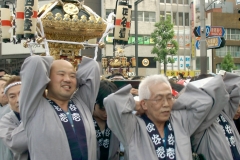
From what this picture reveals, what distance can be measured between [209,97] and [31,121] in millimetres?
1330

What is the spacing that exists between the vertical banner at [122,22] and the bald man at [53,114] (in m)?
5.08

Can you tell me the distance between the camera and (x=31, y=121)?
260 cm

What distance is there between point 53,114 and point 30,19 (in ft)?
13.0

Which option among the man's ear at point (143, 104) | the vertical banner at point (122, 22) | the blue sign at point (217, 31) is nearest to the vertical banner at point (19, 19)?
the vertical banner at point (122, 22)

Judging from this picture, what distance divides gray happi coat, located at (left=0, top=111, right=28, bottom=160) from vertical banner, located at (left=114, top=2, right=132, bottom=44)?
514 cm

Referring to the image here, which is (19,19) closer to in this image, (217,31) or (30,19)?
(30,19)

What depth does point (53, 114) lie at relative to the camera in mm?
2627

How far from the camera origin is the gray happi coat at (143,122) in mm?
2529

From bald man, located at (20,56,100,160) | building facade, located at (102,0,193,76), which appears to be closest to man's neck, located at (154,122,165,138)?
bald man, located at (20,56,100,160)

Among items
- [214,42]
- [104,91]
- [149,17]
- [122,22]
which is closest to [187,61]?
[149,17]

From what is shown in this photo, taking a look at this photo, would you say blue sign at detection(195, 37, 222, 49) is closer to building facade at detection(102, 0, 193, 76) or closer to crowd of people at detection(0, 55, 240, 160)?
crowd of people at detection(0, 55, 240, 160)

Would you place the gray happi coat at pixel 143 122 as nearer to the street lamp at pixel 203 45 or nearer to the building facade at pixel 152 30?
the street lamp at pixel 203 45

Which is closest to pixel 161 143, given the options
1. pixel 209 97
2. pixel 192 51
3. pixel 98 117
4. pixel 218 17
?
pixel 209 97

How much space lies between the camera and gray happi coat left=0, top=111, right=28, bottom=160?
2.69 metres
